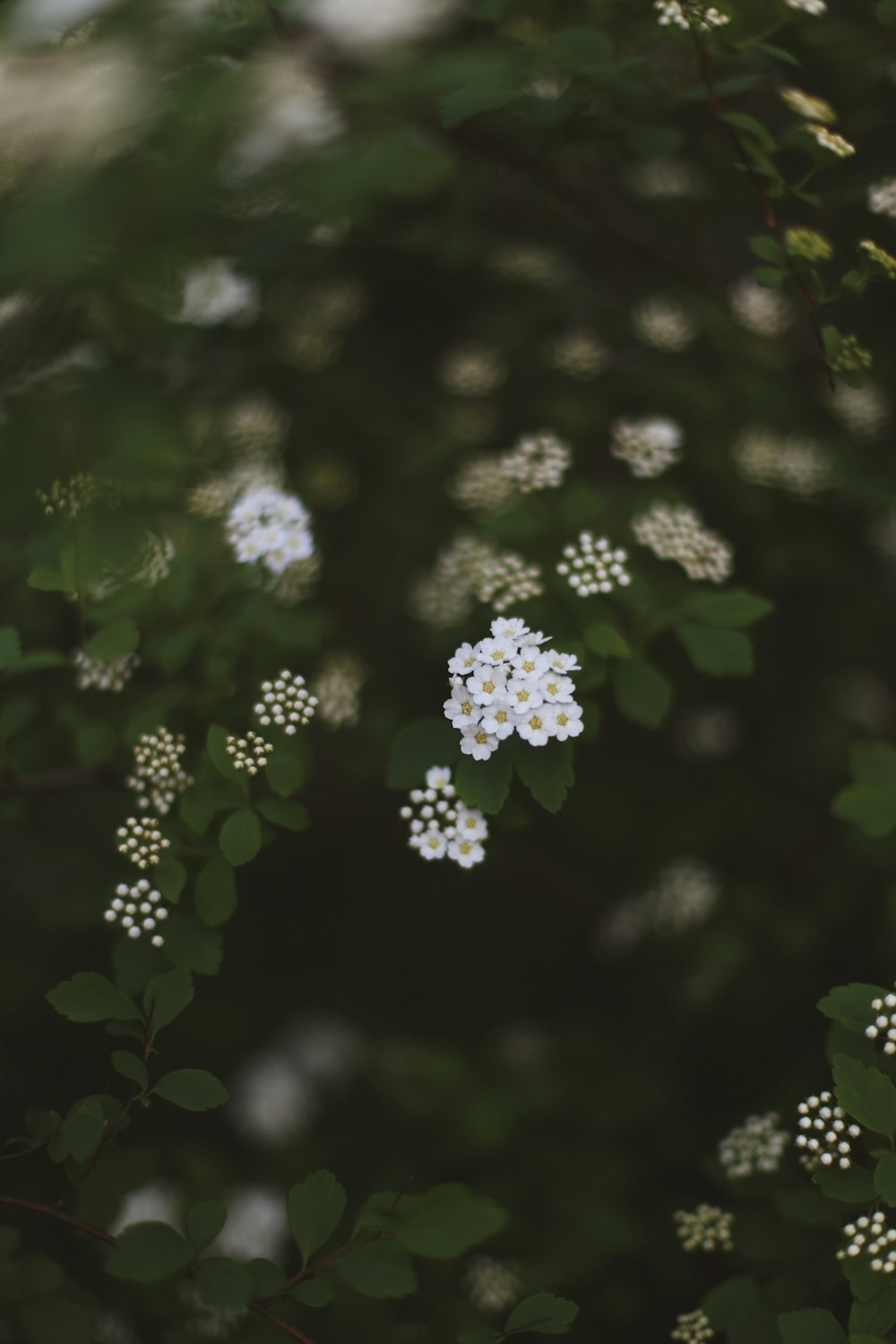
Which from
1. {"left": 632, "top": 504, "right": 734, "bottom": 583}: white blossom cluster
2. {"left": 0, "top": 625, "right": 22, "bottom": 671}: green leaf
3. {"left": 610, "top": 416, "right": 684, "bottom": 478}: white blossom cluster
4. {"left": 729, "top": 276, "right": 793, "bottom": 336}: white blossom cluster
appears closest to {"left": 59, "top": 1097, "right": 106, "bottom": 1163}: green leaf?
{"left": 0, "top": 625, "right": 22, "bottom": 671}: green leaf

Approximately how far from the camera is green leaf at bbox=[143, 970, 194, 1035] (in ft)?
4.99

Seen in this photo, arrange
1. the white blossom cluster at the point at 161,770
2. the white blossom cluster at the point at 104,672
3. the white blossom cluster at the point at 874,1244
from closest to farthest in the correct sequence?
the white blossom cluster at the point at 874,1244
the white blossom cluster at the point at 161,770
the white blossom cluster at the point at 104,672

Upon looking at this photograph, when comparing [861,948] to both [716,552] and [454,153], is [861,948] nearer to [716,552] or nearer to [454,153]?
[716,552]

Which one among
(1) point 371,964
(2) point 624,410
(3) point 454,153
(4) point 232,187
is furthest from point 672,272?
(1) point 371,964

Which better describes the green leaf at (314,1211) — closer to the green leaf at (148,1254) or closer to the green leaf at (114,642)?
the green leaf at (148,1254)

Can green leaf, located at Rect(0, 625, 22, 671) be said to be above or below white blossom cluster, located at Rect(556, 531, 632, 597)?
below

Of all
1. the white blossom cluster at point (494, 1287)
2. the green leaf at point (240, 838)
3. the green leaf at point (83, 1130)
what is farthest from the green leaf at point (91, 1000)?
the white blossom cluster at point (494, 1287)

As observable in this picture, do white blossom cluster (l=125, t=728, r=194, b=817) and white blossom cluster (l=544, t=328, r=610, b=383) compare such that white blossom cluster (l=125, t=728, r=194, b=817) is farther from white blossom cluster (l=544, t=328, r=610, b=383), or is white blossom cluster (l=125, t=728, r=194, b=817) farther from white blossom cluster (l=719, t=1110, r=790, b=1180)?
white blossom cluster (l=544, t=328, r=610, b=383)

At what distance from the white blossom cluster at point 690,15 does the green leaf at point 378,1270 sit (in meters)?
2.04

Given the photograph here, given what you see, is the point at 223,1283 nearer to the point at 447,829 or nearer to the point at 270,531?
the point at 447,829

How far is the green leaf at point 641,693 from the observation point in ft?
5.63

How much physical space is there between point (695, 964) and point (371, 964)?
3.52 ft

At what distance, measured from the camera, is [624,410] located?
303 cm

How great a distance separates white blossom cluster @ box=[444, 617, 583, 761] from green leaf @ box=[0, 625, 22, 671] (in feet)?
2.50
